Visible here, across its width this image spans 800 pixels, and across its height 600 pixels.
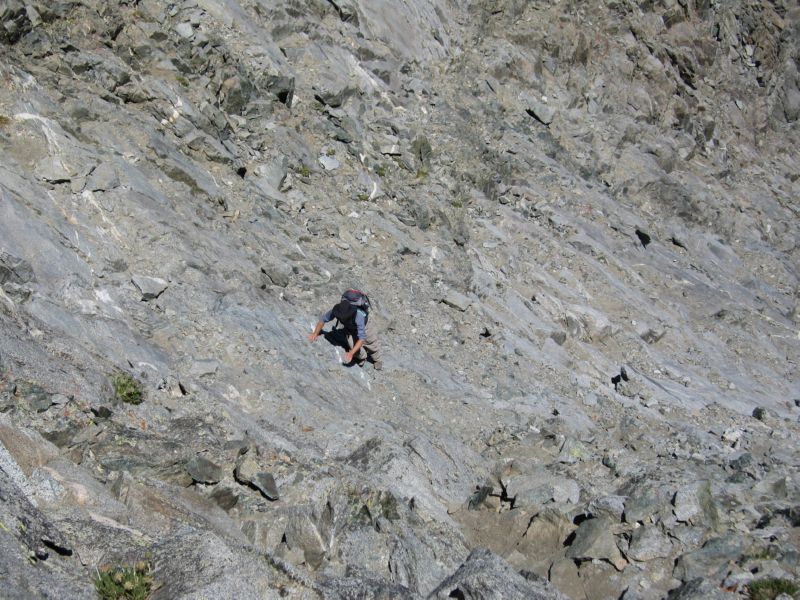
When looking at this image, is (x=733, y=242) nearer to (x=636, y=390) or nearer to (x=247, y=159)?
(x=636, y=390)

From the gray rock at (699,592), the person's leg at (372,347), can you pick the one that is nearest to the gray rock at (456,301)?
the person's leg at (372,347)

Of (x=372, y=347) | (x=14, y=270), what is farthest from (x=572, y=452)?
(x=14, y=270)

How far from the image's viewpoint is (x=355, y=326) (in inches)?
461

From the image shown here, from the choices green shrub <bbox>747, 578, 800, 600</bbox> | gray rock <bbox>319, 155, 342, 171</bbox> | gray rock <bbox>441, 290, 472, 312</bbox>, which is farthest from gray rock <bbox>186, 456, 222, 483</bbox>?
gray rock <bbox>319, 155, 342, 171</bbox>

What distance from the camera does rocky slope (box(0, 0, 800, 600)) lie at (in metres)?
7.19

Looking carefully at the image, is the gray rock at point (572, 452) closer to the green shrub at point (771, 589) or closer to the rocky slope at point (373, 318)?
the rocky slope at point (373, 318)

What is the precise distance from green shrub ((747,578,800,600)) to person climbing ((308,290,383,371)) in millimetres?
6421

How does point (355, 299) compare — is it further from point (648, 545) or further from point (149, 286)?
point (648, 545)

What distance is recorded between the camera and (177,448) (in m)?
7.71

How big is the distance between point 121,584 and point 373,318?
8675 millimetres

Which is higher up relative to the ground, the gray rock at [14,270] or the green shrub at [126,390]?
the gray rock at [14,270]

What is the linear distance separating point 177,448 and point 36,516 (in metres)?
2.52

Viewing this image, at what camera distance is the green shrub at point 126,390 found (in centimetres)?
834

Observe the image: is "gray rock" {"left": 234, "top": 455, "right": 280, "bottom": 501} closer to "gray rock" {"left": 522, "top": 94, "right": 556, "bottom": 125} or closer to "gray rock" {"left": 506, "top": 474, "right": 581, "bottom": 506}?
"gray rock" {"left": 506, "top": 474, "right": 581, "bottom": 506}
